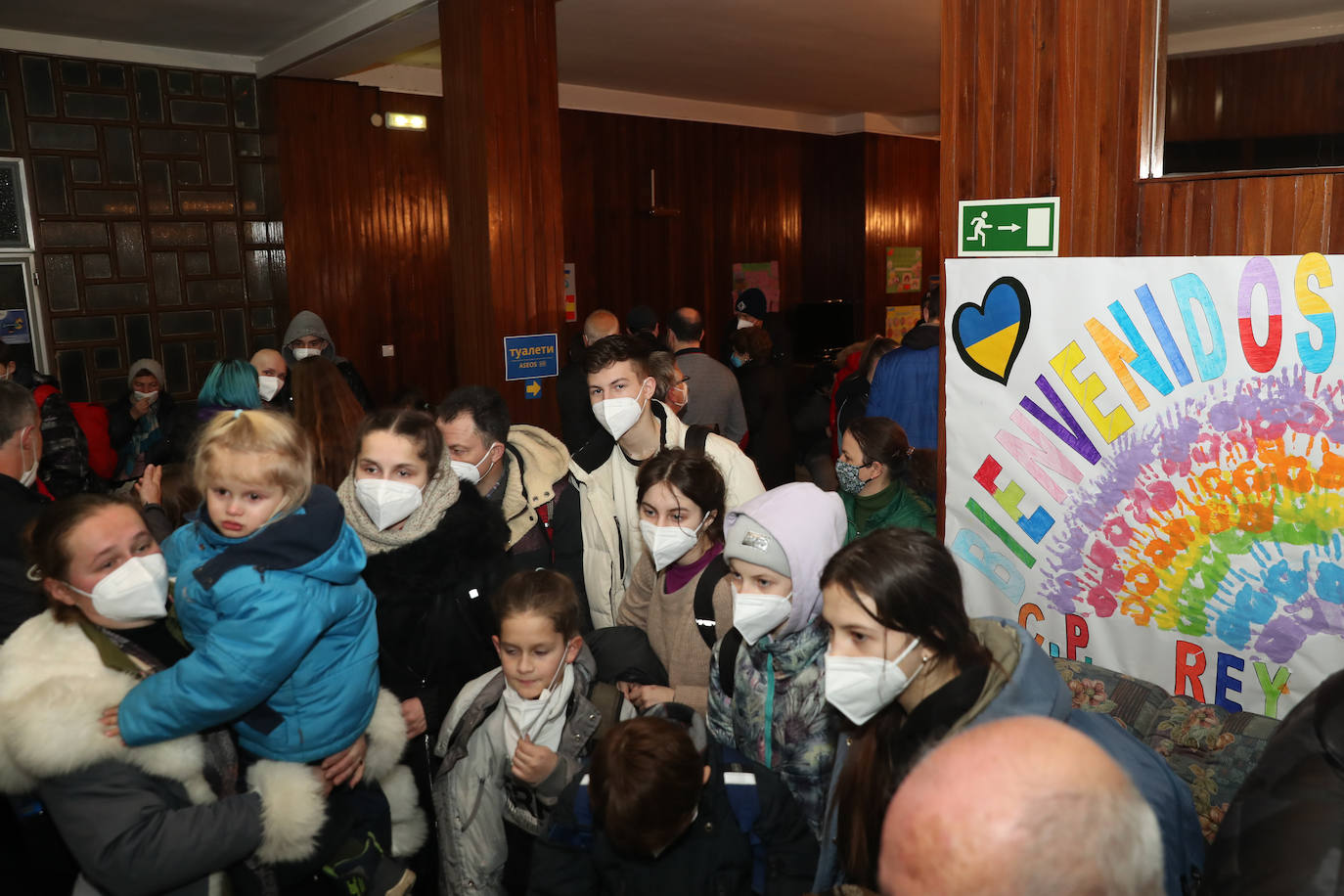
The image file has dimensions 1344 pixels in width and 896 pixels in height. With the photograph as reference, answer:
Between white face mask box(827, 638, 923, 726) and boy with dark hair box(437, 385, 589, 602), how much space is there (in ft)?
3.68

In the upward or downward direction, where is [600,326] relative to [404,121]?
downward

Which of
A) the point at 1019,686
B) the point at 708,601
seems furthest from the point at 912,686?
the point at 708,601

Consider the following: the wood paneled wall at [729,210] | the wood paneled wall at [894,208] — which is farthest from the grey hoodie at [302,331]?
the wood paneled wall at [894,208]

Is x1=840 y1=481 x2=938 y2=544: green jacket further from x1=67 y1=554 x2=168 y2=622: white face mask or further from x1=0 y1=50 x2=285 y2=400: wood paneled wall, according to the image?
x1=0 y1=50 x2=285 y2=400: wood paneled wall

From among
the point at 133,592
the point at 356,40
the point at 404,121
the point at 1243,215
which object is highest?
the point at 356,40

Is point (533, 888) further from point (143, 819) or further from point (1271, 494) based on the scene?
point (1271, 494)

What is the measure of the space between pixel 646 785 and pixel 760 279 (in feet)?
29.5

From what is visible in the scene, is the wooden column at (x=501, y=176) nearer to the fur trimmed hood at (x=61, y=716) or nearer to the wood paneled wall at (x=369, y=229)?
the wood paneled wall at (x=369, y=229)

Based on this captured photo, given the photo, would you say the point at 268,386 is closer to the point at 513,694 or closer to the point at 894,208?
the point at 513,694

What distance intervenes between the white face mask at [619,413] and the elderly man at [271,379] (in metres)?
2.54

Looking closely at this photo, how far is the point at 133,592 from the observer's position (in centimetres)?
173

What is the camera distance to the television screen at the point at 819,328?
10.2 m

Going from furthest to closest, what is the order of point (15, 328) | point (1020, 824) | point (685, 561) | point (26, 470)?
point (15, 328) < point (26, 470) < point (685, 561) < point (1020, 824)

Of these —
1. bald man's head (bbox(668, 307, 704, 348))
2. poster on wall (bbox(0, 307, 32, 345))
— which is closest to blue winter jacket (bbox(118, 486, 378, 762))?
bald man's head (bbox(668, 307, 704, 348))
